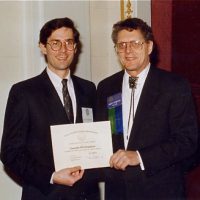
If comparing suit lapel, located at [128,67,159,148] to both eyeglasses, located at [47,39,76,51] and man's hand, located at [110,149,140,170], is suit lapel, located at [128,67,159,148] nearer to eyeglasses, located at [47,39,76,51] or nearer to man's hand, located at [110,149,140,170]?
man's hand, located at [110,149,140,170]

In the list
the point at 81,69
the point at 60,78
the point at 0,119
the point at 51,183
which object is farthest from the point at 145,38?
the point at 0,119

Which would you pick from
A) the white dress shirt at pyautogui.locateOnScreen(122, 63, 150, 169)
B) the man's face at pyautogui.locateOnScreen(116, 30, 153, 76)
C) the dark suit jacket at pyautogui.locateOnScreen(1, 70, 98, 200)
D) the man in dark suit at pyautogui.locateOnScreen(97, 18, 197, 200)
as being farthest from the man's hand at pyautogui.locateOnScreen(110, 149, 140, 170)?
the man's face at pyautogui.locateOnScreen(116, 30, 153, 76)

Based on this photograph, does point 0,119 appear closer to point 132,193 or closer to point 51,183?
point 51,183

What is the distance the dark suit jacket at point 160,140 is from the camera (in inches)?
78.1

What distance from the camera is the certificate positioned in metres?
1.95

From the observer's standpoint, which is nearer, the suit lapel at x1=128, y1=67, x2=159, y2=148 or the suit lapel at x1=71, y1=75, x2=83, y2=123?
the suit lapel at x1=128, y1=67, x2=159, y2=148

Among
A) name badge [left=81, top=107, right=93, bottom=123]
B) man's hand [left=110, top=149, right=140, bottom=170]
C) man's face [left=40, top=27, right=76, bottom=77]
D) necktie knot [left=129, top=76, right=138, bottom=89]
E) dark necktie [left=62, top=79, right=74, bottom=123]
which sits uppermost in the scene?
man's face [left=40, top=27, right=76, bottom=77]

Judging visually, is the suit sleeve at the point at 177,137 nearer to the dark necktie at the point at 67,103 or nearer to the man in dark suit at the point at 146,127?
the man in dark suit at the point at 146,127

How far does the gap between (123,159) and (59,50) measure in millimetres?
633

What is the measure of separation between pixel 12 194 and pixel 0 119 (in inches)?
21.5

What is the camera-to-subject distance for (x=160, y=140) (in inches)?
79.7

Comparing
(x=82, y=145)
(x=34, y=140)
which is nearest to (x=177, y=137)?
(x=82, y=145)

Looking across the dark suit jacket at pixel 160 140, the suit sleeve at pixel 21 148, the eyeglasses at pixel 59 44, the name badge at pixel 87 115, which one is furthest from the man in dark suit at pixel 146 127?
the suit sleeve at pixel 21 148

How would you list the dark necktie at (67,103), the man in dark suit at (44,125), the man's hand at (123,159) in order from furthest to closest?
the dark necktie at (67,103), the man in dark suit at (44,125), the man's hand at (123,159)
